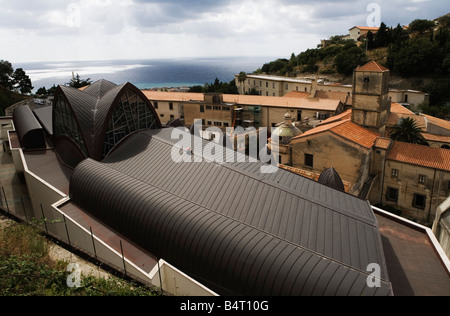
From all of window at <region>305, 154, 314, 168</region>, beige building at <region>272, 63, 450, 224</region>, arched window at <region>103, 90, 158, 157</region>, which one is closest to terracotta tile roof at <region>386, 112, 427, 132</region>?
beige building at <region>272, 63, 450, 224</region>

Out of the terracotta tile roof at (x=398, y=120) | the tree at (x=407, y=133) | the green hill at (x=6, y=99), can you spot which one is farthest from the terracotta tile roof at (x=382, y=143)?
the green hill at (x=6, y=99)

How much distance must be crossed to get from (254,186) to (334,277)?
7.73 metres

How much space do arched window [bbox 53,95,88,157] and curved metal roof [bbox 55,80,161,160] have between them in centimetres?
76

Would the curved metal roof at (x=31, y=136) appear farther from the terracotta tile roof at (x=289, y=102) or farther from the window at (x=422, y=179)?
the window at (x=422, y=179)

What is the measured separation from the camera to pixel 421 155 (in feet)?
110

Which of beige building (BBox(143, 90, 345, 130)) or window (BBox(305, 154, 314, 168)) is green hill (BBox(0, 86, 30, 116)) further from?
window (BBox(305, 154, 314, 168))

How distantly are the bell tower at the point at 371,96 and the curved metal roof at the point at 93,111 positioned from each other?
2355 cm

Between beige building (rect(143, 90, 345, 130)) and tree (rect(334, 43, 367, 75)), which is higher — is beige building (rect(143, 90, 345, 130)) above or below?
below

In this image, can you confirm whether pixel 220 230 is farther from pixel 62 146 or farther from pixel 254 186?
pixel 62 146

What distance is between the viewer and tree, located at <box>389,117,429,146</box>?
125 feet

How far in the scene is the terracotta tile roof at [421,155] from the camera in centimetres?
3200

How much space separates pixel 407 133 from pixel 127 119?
3100cm

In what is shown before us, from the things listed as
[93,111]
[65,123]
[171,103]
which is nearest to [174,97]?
[171,103]
